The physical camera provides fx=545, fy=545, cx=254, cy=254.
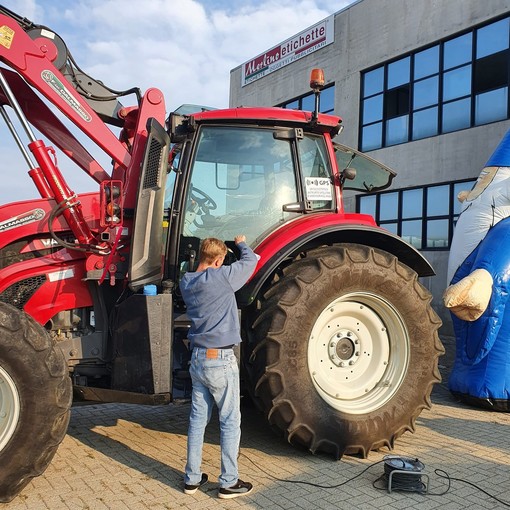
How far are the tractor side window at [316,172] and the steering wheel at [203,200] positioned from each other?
2.44ft

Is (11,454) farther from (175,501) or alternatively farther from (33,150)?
(33,150)

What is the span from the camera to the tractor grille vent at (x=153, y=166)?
12.7 ft

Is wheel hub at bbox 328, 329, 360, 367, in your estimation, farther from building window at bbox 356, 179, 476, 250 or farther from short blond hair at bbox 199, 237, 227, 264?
building window at bbox 356, 179, 476, 250

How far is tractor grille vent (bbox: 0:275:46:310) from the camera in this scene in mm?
3895

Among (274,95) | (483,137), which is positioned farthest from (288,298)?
(274,95)

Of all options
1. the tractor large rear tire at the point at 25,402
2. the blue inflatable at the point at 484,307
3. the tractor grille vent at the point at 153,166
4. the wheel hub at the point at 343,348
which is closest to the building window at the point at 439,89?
the blue inflatable at the point at 484,307

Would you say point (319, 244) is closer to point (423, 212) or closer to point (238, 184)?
point (238, 184)

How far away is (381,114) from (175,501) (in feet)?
40.3

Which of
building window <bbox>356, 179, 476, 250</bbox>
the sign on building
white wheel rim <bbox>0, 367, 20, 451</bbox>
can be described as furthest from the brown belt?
the sign on building

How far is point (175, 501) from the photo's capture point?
126 inches

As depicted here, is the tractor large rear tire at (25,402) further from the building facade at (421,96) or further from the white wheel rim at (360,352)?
the building facade at (421,96)

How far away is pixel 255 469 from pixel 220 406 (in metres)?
0.65

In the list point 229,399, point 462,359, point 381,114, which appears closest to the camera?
point 229,399

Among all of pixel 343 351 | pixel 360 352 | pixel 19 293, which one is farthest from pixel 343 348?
pixel 19 293
